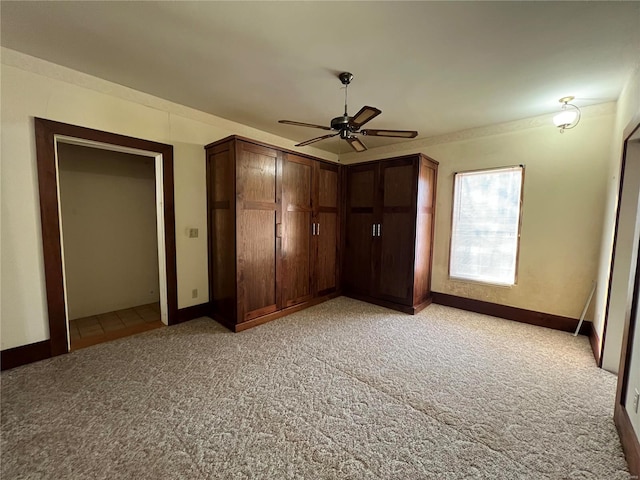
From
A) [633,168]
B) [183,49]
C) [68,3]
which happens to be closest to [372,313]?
[633,168]

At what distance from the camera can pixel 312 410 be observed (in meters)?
1.86

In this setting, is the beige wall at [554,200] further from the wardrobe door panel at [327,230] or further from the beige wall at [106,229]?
the beige wall at [106,229]

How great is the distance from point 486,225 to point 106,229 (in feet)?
17.8

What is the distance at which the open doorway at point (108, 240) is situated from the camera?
3.44 meters

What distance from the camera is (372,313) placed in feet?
12.5

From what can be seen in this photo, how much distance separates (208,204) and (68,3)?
6.88ft

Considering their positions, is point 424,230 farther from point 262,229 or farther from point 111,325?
point 111,325

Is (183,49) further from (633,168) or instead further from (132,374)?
(633,168)

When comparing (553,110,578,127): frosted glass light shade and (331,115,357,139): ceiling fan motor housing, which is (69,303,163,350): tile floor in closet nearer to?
(331,115,357,139): ceiling fan motor housing

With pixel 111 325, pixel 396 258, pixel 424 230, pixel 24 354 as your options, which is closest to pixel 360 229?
pixel 396 258

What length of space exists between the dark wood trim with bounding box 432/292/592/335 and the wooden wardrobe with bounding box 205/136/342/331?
2062 mm

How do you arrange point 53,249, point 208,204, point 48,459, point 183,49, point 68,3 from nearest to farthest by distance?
point 48,459, point 68,3, point 183,49, point 53,249, point 208,204

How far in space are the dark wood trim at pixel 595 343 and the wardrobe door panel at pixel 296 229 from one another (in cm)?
321

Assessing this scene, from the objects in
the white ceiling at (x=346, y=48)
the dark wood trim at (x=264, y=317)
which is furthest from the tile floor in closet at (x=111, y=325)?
the white ceiling at (x=346, y=48)
